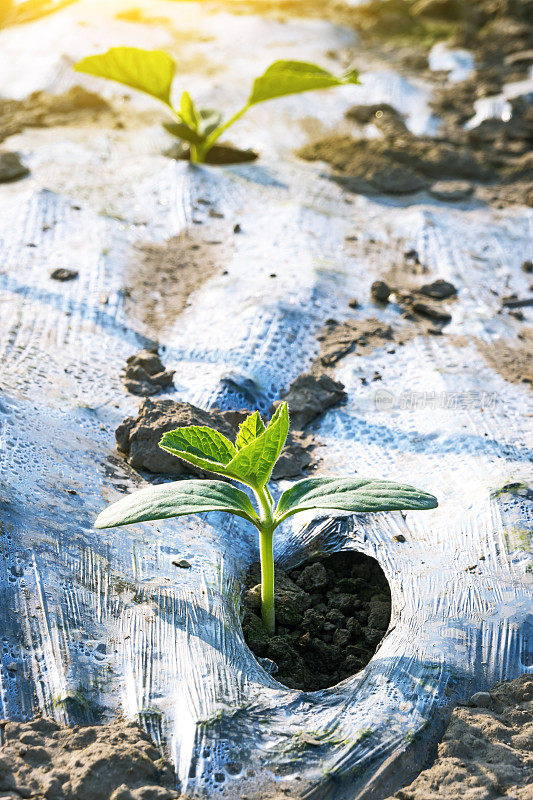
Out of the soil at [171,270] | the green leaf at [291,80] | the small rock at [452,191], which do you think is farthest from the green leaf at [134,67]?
the small rock at [452,191]

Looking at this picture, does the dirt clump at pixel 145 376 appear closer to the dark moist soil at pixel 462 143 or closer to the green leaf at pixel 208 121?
the green leaf at pixel 208 121

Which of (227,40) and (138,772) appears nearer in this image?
(138,772)

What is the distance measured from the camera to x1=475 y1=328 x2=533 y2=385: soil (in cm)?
240

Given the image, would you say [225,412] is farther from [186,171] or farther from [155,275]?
[186,171]

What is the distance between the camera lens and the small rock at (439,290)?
2824 mm

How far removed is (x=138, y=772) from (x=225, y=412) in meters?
1.08

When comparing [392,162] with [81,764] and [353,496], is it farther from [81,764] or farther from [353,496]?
[81,764]

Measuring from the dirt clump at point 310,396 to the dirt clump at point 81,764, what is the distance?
111 cm

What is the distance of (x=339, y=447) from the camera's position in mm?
2148

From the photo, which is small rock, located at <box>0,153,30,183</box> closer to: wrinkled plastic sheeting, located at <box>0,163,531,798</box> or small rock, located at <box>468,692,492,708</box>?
wrinkled plastic sheeting, located at <box>0,163,531,798</box>

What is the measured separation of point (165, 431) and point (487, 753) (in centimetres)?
105

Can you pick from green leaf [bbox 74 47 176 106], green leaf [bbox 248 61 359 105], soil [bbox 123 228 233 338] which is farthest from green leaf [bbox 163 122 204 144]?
soil [bbox 123 228 233 338]

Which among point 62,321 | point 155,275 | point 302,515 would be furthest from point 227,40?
point 302,515

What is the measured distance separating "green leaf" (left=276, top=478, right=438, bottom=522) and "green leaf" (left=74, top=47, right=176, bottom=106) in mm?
2351
